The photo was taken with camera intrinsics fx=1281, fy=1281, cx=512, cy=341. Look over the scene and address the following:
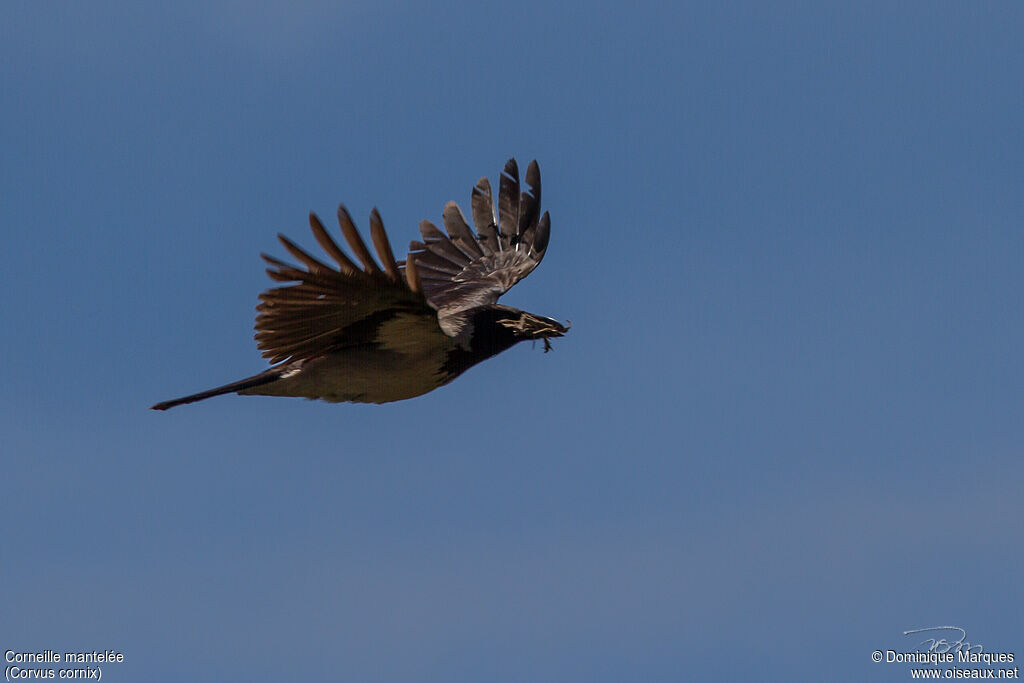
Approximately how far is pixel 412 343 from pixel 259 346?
1.31 m

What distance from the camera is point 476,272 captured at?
47.5ft

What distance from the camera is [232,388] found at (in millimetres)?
10922

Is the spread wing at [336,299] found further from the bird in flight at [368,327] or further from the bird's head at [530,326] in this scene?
the bird's head at [530,326]

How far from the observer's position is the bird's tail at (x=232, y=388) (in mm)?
10820

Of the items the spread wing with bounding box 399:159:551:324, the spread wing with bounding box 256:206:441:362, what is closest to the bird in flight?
the spread wing with bounding box 256:206:441:362

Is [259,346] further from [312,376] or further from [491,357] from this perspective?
[491,357]

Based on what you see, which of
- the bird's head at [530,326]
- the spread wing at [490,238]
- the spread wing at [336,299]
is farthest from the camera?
the spread wing at [490,238]

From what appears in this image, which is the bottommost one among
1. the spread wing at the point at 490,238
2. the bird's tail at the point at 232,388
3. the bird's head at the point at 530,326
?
the bird's tail at the point at 232,388

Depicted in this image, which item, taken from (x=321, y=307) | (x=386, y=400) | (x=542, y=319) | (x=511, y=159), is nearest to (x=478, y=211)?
(x=511, y=159)

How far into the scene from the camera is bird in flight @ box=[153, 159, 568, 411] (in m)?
9.91

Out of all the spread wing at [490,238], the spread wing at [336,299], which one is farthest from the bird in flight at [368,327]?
the spread wing at [490,238]

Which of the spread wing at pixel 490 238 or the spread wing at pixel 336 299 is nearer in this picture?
the spread wing at pixel 336 299

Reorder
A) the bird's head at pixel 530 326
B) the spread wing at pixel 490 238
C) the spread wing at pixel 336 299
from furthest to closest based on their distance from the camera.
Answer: the spread wing at pixel 490 238 → the bird's head at pixel 530 326 → the spread wing at pixel 336 299

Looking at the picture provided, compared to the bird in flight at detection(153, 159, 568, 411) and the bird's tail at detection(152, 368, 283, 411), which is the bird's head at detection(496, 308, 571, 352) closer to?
the bird in flight at detection(153, 159, 568, 411)
